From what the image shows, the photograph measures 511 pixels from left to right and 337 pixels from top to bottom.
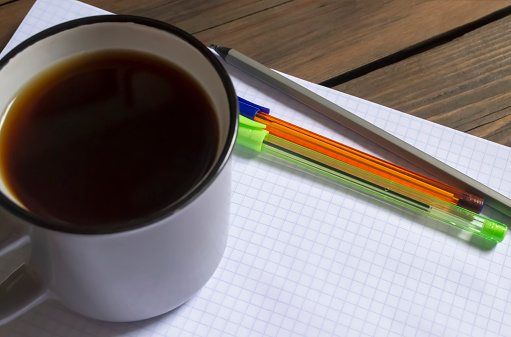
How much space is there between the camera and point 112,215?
1.40 ft

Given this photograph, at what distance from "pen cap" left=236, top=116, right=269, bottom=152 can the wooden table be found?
0.38 ft

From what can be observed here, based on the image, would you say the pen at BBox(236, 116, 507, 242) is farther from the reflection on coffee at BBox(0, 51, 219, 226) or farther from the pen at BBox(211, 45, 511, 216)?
the reflection on coffee at BBox(0, 51, 219, 226)

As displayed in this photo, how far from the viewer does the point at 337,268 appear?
0.57 meters

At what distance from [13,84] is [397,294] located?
36 centimetres

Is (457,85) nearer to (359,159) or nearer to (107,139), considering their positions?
(359,159)

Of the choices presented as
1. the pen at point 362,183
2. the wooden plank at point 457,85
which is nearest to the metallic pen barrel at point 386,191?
the pen at point 362,183

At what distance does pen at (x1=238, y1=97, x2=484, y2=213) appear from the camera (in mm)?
596

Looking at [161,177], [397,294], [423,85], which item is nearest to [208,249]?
[161,177]

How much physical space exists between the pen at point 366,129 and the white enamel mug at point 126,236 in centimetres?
20

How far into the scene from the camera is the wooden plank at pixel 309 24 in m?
0.72

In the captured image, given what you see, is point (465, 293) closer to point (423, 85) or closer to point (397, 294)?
point (397, 294)

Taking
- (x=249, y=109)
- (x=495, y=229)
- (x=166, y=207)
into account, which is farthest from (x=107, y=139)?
(x=495, y=229)

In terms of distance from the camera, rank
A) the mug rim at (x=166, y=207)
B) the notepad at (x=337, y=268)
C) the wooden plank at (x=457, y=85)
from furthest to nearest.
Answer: the wooden plank at (x=457, y=85) → the notepad at (x=337, y=268) → the mug rim at (x=166, y=207)

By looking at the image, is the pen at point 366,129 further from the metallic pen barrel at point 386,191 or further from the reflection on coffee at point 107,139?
the reflection on coffee at point 107,139
